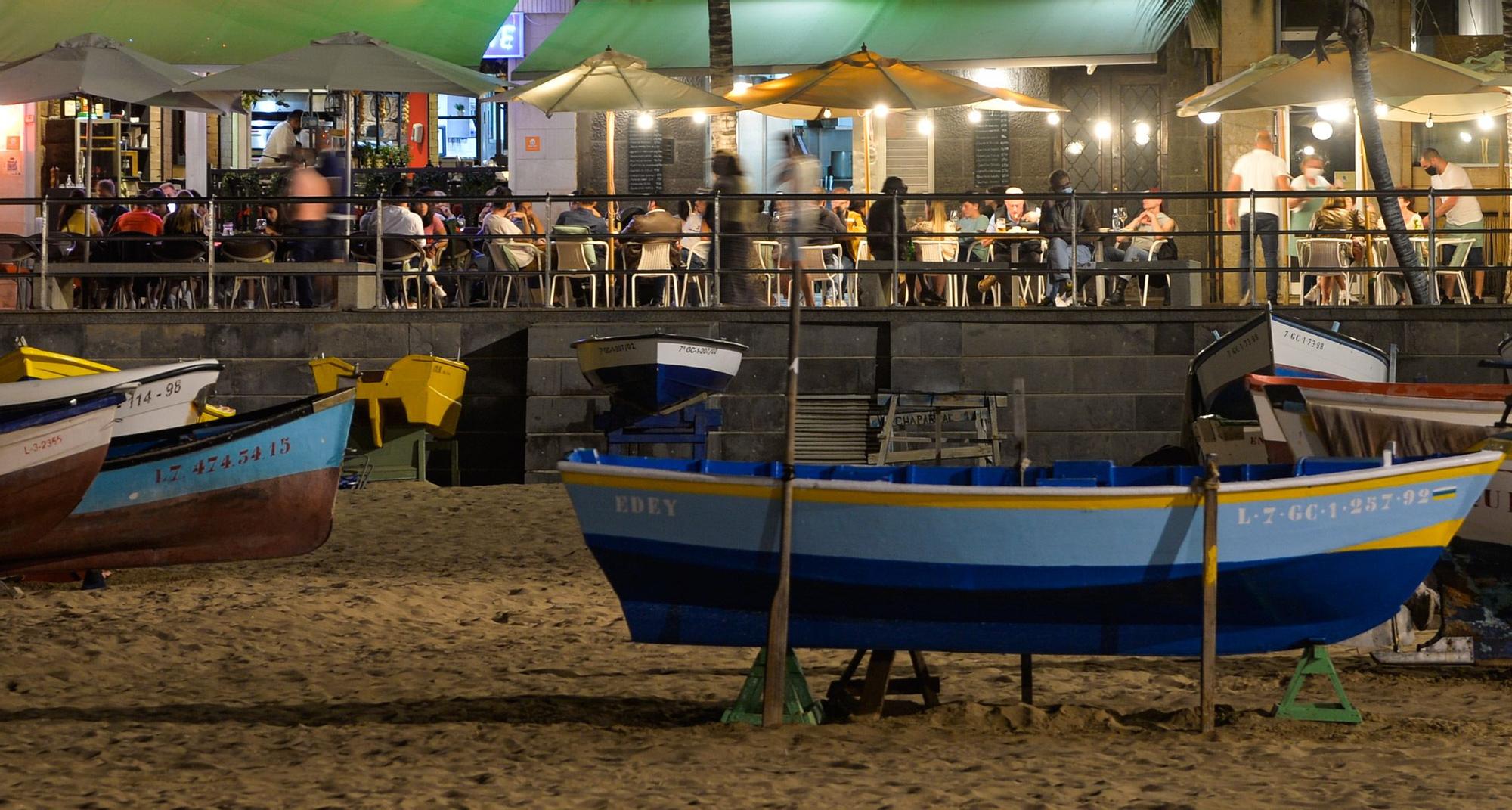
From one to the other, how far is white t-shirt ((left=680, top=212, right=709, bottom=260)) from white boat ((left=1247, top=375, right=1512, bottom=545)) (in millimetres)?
7335

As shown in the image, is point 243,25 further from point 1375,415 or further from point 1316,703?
point 1316,703

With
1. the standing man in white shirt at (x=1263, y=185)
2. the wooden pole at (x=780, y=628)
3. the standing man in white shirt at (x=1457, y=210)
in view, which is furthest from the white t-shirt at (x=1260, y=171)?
the wooden pole at (x=780, y=628)

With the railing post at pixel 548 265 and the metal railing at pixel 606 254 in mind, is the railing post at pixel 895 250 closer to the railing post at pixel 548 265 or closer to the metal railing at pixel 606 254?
the metal railing at pixel 606 254

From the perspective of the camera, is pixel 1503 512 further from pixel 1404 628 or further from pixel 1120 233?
pixel 1120 233

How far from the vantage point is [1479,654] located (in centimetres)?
932

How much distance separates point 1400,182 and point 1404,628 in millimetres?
13676

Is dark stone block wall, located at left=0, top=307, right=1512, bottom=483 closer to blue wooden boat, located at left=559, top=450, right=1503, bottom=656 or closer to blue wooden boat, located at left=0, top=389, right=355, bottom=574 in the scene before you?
blue wooden boat, located at left=0, top=389, right=355, bottom=574

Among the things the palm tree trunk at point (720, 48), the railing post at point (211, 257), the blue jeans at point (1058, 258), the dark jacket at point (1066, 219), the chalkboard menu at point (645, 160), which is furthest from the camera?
the chalkboard menu at point (645, 160)

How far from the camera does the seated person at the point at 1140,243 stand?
60.6ft

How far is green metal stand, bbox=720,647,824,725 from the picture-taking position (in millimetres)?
8148

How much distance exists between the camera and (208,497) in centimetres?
1254

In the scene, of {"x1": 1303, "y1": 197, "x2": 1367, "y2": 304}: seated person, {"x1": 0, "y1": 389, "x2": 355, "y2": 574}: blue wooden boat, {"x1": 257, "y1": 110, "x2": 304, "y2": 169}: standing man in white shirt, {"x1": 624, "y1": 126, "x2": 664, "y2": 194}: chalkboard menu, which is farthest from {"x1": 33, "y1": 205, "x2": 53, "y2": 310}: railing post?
{"x1": 1303, "y1": 197, "x2": 1367, "y2": 304}: seated person

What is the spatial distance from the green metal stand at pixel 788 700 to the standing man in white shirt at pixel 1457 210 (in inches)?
453

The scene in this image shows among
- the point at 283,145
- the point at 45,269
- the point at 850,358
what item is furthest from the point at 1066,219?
the point at 45,269
